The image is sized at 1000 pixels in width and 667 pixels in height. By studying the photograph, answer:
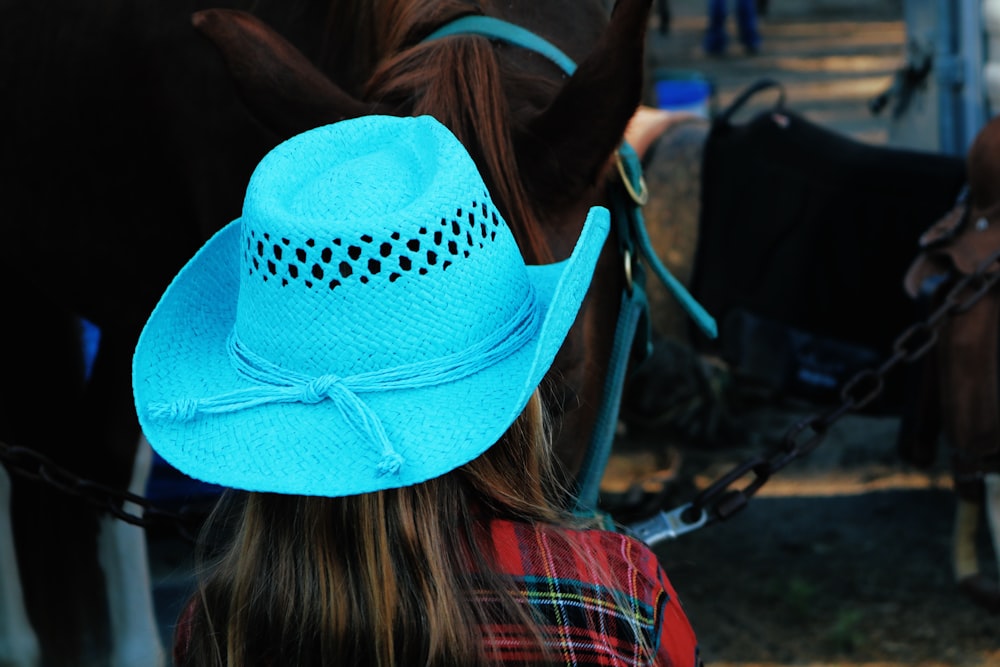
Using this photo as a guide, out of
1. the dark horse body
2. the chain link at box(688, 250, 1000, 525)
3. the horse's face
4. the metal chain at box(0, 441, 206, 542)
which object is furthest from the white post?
the metal chain at box(0, 441, 206, 542)

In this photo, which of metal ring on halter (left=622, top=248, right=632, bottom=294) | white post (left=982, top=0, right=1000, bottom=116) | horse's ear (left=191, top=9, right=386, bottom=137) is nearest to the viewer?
horse's ear (left=191, top=9, right=386, bottom=137)

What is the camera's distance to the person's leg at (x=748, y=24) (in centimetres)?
1031

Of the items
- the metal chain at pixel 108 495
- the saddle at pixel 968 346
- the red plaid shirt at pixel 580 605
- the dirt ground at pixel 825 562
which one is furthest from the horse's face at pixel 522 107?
the saddle at pixel 968 346

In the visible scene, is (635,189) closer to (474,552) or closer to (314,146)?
(314,146)

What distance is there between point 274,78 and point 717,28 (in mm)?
9564

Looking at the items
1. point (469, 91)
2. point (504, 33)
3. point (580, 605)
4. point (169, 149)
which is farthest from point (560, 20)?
point (580, 605)

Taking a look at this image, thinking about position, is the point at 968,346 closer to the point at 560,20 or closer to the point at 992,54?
the point at 560,20

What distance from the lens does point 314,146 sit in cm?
108

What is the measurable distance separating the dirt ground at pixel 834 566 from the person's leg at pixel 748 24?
22.4ft

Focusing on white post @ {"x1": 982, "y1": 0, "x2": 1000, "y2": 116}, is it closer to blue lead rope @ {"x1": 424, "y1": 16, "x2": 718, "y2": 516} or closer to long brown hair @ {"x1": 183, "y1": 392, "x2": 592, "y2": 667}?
blue lead rope @ {"x1": 424, "y1": 16, "x2": 718, "y2": 516}

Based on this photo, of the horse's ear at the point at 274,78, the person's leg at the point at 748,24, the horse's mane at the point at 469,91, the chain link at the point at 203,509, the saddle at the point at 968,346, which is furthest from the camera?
the person's leg at the point at 748,24

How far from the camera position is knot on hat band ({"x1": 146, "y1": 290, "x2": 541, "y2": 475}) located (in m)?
0.93

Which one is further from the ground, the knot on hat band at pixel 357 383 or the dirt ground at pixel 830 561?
the knot on hat band at pixel 357 383

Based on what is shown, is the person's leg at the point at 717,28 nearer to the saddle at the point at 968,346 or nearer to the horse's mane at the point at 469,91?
the saddle at the point at 968,346
